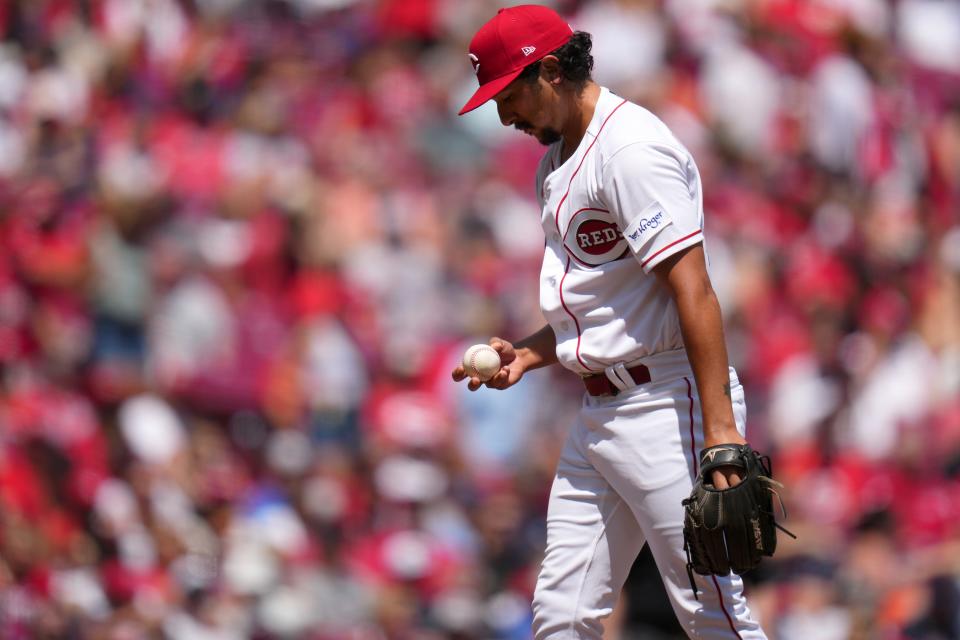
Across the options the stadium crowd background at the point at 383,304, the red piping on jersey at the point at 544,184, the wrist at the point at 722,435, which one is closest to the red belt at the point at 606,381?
the wrist at the point at 722,435

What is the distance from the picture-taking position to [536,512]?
6727mm

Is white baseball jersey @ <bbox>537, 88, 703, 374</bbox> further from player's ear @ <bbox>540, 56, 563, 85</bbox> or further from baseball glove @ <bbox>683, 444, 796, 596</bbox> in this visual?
baseball glove @ <bbox>683, 444, 796, 596</bbox>

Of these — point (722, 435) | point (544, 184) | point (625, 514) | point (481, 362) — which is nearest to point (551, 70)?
point (544, 184)

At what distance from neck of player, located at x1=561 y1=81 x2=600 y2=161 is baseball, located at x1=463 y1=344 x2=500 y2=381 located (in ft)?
1.86

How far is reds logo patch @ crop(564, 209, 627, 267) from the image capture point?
11.2ft

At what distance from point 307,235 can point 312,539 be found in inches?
75.5

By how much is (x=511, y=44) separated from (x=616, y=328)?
0.73 meters

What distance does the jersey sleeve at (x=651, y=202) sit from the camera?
320 cm

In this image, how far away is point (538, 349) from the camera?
12.7 feet

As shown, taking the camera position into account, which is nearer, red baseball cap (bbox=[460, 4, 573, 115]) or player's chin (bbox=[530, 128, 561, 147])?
red baseball cap (bbox=[460, 4, 573, 115])

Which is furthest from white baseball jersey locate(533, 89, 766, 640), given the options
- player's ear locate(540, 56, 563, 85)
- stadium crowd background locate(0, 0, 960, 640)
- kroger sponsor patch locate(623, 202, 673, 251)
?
stadium crowd background locate(0, 0, 960, 640)

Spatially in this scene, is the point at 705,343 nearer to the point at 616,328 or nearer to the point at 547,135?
the point at 616,328

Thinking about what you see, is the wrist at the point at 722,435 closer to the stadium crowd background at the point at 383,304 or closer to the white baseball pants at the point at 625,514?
the white baseball pants at the point at 625,514

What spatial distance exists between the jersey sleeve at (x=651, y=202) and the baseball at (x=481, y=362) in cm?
55
